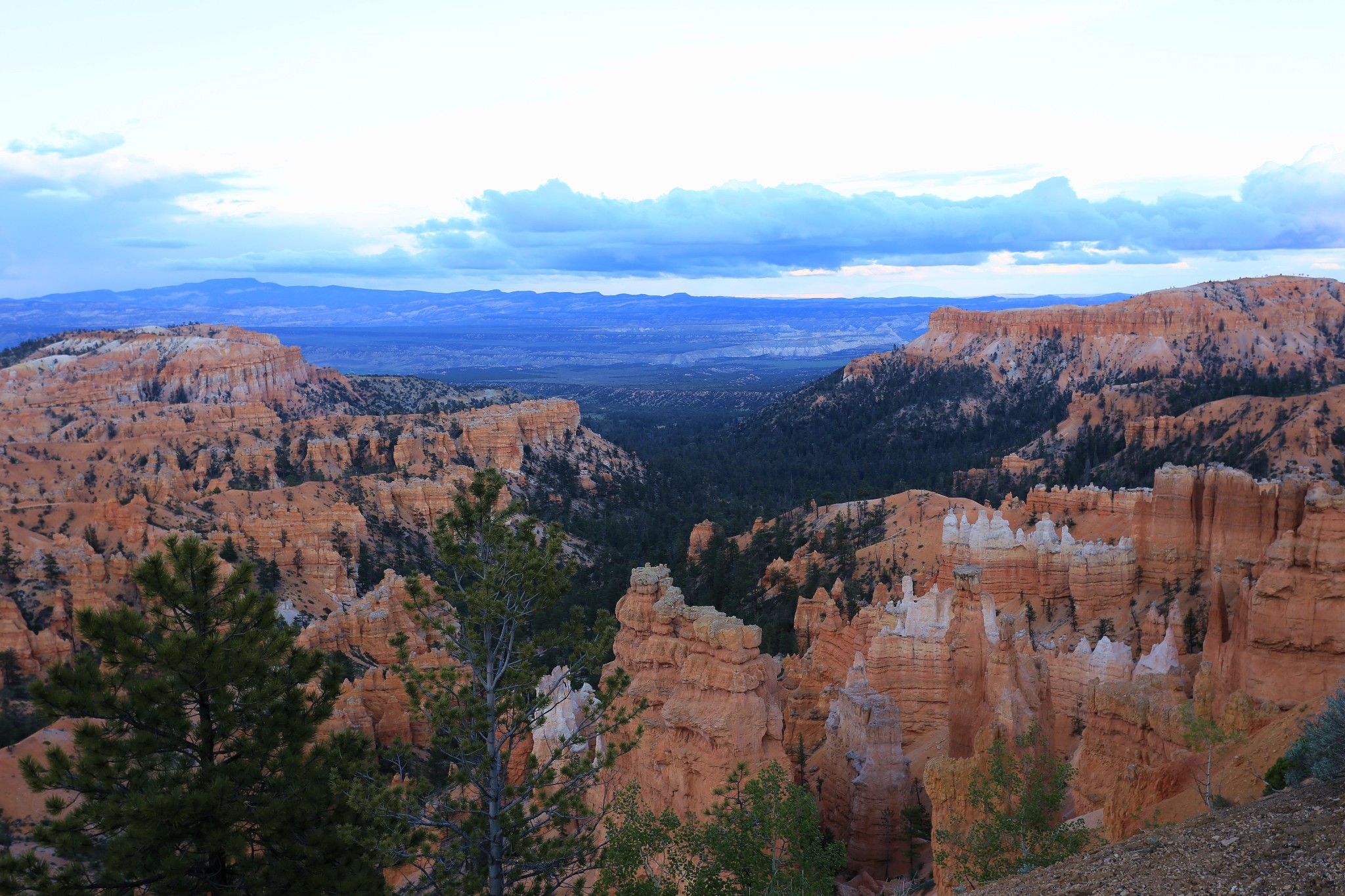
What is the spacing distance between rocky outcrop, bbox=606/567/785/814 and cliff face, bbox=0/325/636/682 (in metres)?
16.0

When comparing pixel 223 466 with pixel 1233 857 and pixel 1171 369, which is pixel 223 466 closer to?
pixel 1233 857

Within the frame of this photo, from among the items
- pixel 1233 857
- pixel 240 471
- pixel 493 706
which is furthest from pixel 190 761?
pixel 240 471

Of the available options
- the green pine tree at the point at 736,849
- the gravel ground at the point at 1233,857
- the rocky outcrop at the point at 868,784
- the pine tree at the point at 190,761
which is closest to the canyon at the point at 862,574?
the rocky outcrop at the point at 868,784

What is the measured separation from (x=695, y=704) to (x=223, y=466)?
7876 centimetres

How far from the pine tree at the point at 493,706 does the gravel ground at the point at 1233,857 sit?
675 centimetres

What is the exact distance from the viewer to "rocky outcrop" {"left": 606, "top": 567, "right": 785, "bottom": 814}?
19.1 metres

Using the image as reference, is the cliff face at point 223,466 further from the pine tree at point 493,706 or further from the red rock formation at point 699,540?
the pine tree at point 493,706

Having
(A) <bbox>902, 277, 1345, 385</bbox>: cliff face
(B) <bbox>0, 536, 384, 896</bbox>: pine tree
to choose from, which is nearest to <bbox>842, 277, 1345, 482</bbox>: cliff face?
(A) <bbox>902, 277, 1345, 385</bbox>: cliff face

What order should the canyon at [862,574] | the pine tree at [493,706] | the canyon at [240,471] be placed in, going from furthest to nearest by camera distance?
the canyon at [240,471] → the canyon at [862,574] → the pine tree at [493,706]

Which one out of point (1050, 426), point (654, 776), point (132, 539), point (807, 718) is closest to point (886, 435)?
point (1050, 426)

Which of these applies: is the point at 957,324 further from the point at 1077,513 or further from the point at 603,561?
the point at 1077,513

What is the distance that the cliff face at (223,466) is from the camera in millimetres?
49750

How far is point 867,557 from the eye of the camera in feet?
180

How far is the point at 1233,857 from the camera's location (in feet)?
31.7
